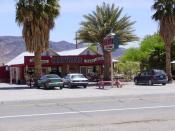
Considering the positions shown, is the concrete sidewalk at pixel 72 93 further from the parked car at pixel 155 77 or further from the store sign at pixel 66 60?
the store sign at pixel 66 60

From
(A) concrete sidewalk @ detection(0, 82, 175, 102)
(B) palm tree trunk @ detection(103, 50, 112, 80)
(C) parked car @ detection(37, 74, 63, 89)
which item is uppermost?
(B) palm tree trunk @ detection(103, 50, 112, 80)

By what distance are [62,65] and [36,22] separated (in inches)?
521

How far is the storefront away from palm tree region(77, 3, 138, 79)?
4139mm

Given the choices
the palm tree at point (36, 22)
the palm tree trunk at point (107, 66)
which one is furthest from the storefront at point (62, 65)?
the palm tree at point (36, 22)

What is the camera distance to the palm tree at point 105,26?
186 ft

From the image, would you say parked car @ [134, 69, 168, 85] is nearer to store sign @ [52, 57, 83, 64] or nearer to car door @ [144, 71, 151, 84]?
car door @ [144, 71, 151, 84]

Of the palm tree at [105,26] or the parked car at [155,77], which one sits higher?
the palm tree at [105,26]

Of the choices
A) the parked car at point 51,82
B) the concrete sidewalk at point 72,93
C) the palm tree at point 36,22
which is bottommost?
the concrete sidewalk at point 72,93

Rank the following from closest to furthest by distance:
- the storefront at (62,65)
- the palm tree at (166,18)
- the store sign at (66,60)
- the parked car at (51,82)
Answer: the parked car at (51,82)
the palm tree at (166,18)
the storefront at (62,65)
the store sign at (66,60)

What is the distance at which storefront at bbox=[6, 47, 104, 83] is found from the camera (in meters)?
60.4

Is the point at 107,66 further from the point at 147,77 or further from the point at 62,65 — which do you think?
the point at 147,77

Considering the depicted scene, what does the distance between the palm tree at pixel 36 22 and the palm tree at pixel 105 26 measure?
7.91 metres

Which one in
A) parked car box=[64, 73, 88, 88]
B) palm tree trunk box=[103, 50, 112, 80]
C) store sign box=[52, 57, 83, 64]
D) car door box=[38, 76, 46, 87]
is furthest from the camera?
store sign box=[52, 57, 83, 64]

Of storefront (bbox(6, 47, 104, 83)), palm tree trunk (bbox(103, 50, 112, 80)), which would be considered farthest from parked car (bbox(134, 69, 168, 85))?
storefront (bbox(6, 47, 104, 83))
